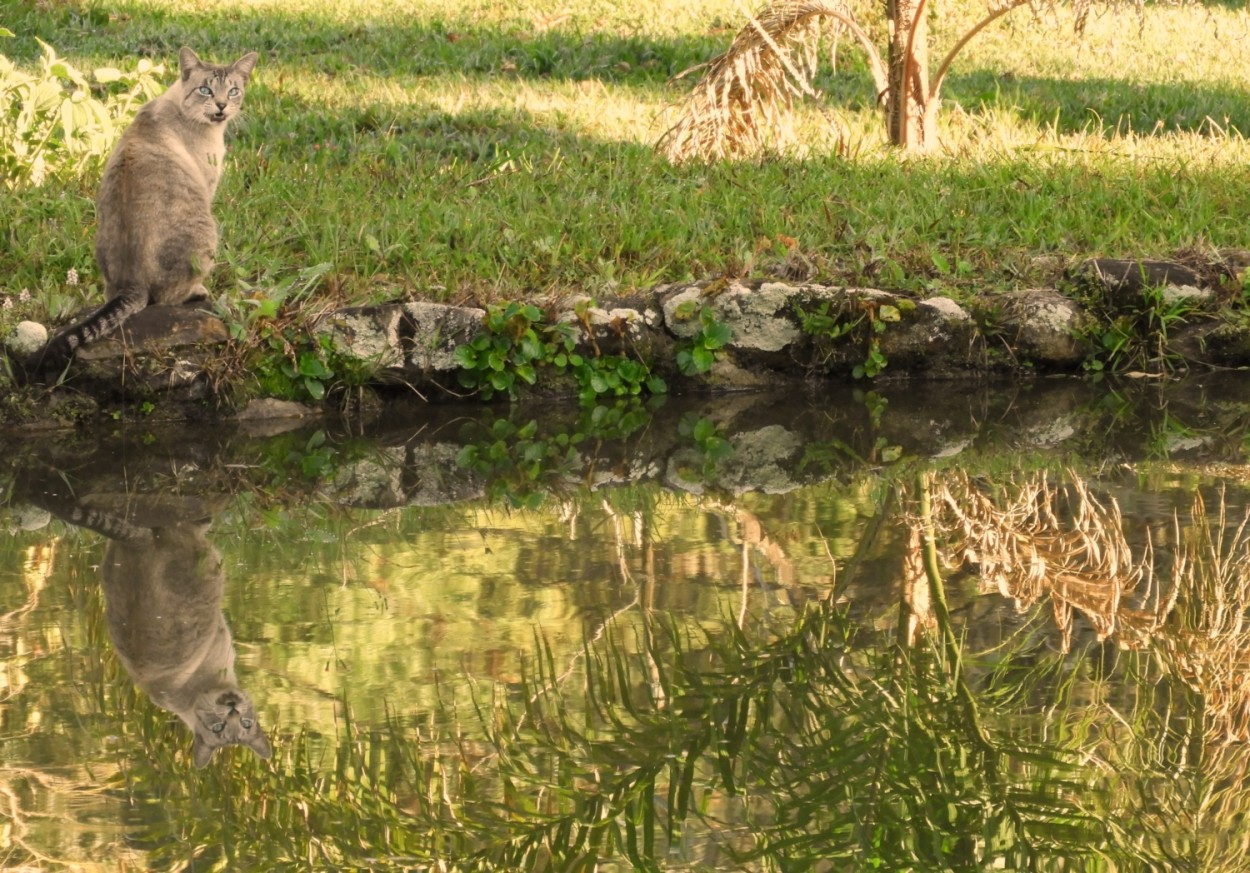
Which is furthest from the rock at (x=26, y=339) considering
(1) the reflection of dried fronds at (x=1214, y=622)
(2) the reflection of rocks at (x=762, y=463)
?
(1) the reflection of dried fronds at (x=1214, y=622)

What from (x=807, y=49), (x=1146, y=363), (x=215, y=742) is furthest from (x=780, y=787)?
(x=807, y=49)

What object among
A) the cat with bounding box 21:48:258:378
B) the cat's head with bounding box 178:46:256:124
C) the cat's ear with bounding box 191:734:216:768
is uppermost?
the cat's head with bounding box 178:46:256:124

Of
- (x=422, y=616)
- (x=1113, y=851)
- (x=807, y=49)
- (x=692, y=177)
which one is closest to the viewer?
(x=1113, y=851)

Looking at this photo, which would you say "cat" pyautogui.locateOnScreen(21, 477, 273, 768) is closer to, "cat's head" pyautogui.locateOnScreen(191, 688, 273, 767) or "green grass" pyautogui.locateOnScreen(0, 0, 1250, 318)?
"cat's head" pyautogui.locateOnScreen(191, 688, 273, 767)

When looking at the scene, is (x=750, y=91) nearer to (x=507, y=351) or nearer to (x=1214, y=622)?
(x=507, y=351)

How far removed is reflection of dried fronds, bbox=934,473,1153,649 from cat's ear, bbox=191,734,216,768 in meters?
1.90

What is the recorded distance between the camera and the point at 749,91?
8.40 metres

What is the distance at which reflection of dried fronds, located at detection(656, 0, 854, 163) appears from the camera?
8.29 meters

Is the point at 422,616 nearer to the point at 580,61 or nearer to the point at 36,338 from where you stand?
the point at 36,338

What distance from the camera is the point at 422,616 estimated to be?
3748mm

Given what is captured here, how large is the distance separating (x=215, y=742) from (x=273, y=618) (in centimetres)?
74

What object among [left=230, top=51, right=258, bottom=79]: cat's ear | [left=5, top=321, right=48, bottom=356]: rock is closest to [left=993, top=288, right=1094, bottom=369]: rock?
[left=230, top=51, right=258, bottom=79]: cat's ear

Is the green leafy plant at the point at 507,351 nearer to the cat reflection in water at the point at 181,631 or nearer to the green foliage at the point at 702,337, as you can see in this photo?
the green foliage at the point at 702,337

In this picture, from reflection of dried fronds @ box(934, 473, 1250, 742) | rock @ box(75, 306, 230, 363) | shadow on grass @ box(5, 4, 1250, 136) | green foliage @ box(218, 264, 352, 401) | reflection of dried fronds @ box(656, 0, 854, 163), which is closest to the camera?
reflection of dried fronds @ box(934, 473, 1250, 742)
